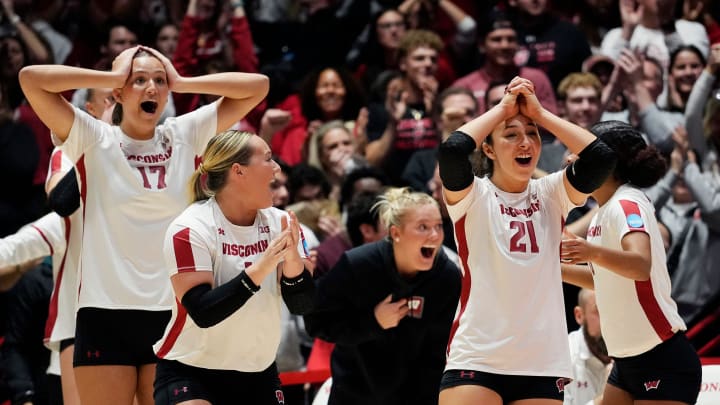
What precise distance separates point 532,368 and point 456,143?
3.32 feet

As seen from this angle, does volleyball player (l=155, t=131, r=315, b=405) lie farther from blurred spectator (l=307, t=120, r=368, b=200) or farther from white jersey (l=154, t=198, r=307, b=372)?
blurred spectator (l=307, t=120, r=368, b=200)

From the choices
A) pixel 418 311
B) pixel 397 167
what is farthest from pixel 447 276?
pixel 397 167

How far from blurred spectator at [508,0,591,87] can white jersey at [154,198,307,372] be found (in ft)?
17.5

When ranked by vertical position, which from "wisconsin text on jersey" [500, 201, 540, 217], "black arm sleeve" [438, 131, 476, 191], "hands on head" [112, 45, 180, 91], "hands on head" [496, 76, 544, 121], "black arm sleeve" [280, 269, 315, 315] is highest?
"hands on head" [112, 45, 180, 91]

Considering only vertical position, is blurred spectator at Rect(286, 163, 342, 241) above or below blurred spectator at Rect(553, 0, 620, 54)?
below

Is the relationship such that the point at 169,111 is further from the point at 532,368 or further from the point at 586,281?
the point at 532,368

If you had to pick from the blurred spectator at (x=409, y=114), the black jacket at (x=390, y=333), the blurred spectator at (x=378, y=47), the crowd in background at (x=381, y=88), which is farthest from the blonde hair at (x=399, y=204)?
the blurred spectator at (x=378, y=47)

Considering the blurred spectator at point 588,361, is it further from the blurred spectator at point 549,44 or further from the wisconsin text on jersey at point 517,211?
the blurred spectator at point 549,44

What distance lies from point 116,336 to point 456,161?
1881mm

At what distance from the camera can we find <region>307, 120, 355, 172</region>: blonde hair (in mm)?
9625

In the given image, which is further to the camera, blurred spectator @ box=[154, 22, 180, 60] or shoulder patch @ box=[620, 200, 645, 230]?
blurred spectator @ box=[154, 22, 180, 60]

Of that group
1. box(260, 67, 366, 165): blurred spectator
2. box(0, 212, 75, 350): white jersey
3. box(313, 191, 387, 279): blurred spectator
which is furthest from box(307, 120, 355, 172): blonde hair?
box(0, 212, 75, 350): white jersey

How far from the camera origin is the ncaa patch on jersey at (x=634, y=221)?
5.39 meters

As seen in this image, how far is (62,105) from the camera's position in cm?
564
